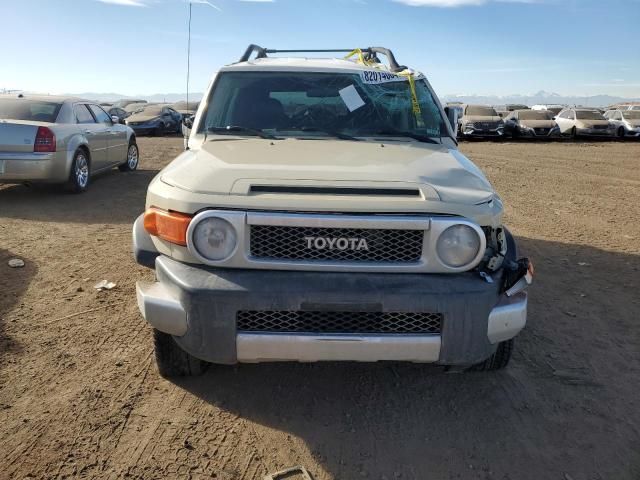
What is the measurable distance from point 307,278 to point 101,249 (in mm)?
4045

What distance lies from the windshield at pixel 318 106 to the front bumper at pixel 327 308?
1.55 metres

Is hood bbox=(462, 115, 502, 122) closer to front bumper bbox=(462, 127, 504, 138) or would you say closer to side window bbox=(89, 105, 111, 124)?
front bumper bbox=(462, 127, 504, 138)

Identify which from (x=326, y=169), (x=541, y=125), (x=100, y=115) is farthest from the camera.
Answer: (x=541, y=125)

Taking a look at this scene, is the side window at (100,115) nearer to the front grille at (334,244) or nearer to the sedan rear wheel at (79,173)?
the sedan rear wheel at (79,173)

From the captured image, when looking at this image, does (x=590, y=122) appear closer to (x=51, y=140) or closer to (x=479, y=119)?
(x=479, y=119)

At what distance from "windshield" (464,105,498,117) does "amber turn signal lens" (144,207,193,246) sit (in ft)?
74.2

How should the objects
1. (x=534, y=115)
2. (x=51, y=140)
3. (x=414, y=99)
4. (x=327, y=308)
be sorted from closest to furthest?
(x=327, y=308)
(x=414, y=99)
(x=51, y=140)
(x=534, y=115)

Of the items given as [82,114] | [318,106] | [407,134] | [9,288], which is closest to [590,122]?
[82,114]

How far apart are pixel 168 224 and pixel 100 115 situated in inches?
326

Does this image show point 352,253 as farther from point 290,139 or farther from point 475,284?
point 290,139

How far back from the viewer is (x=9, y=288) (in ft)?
15.4

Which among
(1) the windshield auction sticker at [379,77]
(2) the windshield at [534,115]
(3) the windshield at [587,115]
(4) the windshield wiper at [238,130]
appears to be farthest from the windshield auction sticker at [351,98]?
(3) the windshield at [587,115]

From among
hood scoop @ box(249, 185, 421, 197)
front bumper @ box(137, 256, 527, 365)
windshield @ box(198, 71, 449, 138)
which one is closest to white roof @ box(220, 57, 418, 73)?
windshield @ box(198, 71, 449, 138)

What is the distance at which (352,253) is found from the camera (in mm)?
2693
